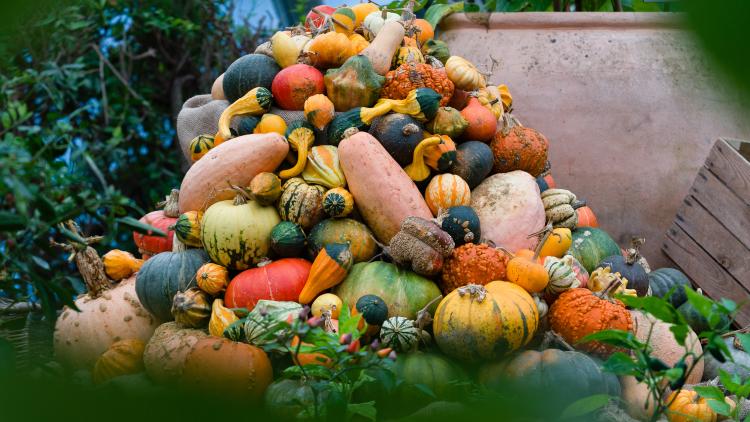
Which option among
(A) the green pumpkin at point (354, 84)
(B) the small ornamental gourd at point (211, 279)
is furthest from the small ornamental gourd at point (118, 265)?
(A) the green pumpkin at point (354, 84)

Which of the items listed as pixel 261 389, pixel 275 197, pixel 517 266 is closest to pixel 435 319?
pixel 517 266

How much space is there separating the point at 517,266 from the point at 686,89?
5.18ft

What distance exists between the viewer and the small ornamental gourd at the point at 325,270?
2332 mm

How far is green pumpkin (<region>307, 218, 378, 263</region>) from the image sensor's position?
97.3 inches

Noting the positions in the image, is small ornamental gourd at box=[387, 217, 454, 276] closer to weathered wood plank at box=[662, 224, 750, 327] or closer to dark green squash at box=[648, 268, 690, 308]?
dark green squash at box=[648, 268, 690, 308]

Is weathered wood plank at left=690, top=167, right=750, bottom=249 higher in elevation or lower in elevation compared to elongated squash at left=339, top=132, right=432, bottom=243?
lower

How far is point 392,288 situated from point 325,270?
21 centimetres

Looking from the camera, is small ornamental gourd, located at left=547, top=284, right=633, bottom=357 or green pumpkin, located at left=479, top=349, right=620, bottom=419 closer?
green pumpkin, located at left=479, top=349, right=620, bottom=419

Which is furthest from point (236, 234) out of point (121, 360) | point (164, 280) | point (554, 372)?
point (554, 372)

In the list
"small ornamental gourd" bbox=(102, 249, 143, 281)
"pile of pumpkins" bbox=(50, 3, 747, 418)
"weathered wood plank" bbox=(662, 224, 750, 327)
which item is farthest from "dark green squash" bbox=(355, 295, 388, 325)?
"weathered wood plank" bbox=(662, 224, 750, 327)

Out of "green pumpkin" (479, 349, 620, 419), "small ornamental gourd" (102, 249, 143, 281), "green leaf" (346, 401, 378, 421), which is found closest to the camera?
"green leaf" (346, 401, 378, 421)

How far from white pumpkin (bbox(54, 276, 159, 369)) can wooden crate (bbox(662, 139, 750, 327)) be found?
2.24m

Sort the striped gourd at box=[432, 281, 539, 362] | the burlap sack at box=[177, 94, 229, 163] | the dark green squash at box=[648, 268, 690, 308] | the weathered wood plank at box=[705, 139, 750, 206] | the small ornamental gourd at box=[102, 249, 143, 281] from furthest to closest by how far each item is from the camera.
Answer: the burlap sack at box=[177, 94, 229, 163], the weathered wood plank at box=[705, 139, 750, 206], the dark green squash at box=[648, 268, 690, 308], the small ornamental gourd at box=[102, 249, 143, 281], the striped gourd at box=[432, 281, 539, 362]

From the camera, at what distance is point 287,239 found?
2436 millimetres
